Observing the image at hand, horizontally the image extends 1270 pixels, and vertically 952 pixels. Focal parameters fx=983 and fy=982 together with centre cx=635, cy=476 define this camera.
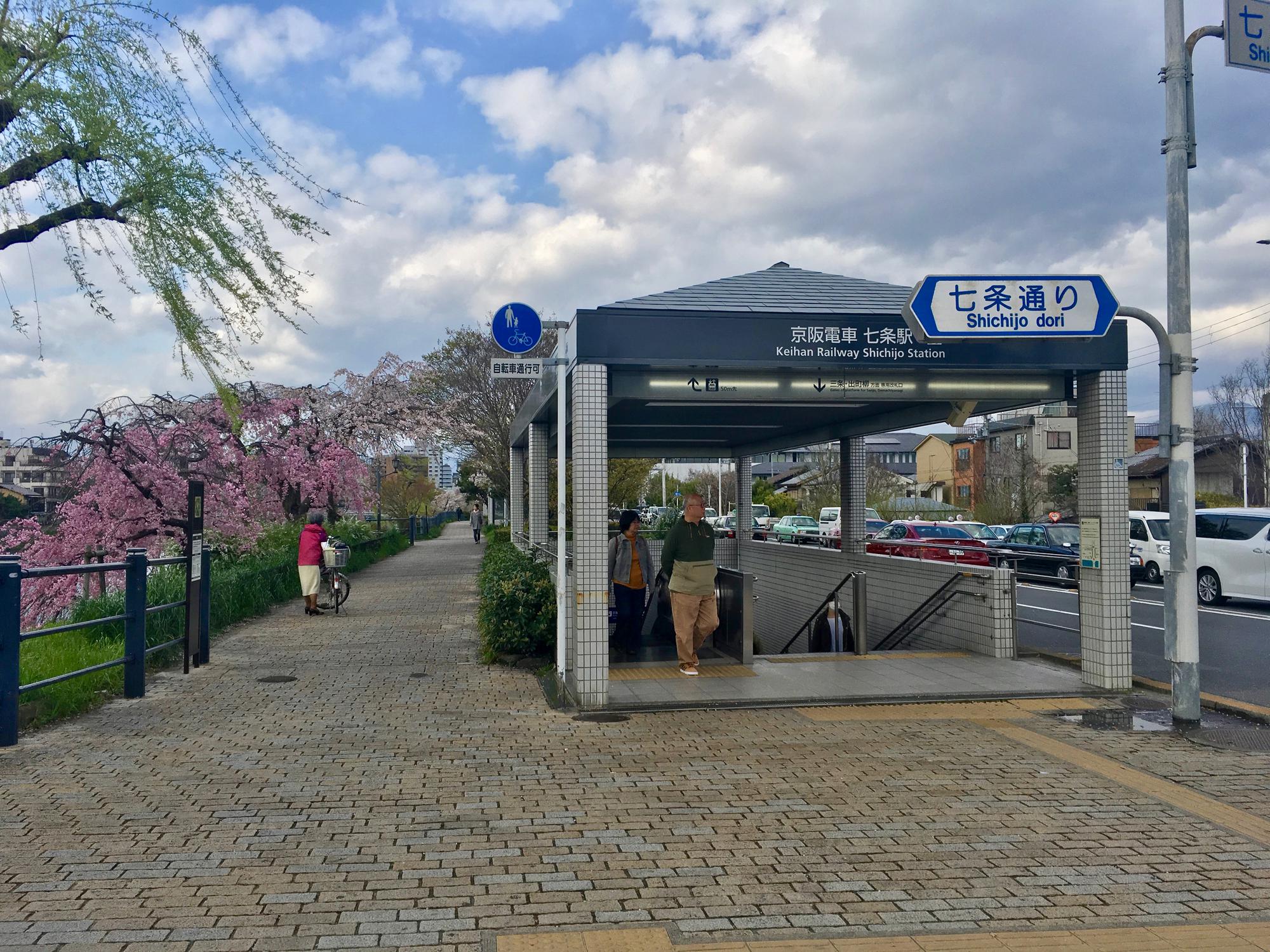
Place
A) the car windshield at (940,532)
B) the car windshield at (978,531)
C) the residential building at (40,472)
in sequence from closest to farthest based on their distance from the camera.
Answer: the residential building at (40,472) < the car windshield at (940,532) < the car windshield at (978,531)

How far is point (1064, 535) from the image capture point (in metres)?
23.1

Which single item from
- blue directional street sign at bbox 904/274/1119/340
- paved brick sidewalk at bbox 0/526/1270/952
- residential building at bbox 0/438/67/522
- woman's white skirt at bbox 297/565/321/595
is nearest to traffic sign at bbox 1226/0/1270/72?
blue directional street sign at bbox 904/274/1119/340

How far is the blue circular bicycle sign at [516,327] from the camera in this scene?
9133mm

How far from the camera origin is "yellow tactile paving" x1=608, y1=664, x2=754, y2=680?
977 centimetres

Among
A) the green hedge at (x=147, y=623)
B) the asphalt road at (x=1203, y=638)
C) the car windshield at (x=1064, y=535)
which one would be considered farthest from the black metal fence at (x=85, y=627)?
the car windshield at (x=1064, y=535)

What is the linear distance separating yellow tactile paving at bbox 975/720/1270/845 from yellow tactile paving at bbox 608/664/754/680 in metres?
2.73

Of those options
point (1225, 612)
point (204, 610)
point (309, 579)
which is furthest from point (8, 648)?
point (1225, 612)

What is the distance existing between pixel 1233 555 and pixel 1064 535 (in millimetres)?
5710

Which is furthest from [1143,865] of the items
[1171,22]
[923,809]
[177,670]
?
[177,670]

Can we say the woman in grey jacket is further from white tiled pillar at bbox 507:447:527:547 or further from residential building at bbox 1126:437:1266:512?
residential building at bbox 1126:437:1266:512

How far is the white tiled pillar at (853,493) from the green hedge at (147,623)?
9709 mm

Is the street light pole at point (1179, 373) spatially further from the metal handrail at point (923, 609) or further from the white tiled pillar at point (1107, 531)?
the metal handrail at point (923, 609)

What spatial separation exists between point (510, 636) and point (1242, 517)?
1414 centimetres

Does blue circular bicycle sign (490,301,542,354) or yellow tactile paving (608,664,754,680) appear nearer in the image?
blue circular bicycle sign (490,301,542,354)
